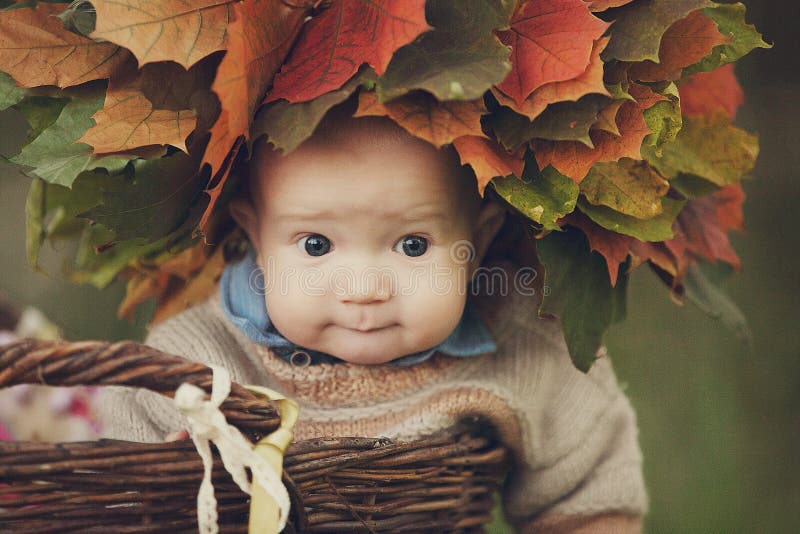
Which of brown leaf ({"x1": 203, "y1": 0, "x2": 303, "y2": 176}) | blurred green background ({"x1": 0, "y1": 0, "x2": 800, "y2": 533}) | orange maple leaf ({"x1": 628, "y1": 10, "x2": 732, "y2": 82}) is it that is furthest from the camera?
blurred green background ({"x1": 0, "y1": 0, "x2": 800, "y2": 533})

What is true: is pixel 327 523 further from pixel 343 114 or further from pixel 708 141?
pixel 708 141

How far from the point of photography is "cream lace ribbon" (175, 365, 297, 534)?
2.34 ft

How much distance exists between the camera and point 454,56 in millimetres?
840

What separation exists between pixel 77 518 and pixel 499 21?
56 cm

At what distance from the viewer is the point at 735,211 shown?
46.4 inches

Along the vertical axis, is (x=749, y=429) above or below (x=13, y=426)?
below

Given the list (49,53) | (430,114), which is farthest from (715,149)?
(49,53)

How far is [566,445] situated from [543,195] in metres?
0.34

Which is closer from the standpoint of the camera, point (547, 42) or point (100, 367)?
point (100, 367)

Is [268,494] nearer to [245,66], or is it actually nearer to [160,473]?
[160,473]

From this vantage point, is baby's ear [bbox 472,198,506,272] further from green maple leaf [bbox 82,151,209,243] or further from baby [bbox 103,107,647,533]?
green maple leaf [bbox 82,151,209,243]

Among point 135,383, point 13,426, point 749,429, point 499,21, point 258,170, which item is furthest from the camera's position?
point 749,429

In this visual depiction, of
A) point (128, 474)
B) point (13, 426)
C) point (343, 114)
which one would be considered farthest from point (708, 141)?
point (13, 426)

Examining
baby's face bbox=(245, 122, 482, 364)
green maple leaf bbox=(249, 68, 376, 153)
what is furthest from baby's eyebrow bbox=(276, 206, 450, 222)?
green maple leaf bbox=(249, 68, 376, 153)
